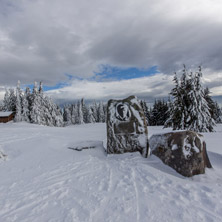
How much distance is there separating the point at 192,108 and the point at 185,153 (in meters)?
11.1

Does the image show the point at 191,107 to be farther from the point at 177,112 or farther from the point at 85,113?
the point at 85,113

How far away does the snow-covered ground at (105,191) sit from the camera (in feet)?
7.96

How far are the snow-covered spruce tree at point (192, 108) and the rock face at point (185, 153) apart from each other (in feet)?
33.4

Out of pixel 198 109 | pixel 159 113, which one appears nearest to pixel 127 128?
pixel 198 109

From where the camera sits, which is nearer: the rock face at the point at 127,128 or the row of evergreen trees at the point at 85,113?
the rock face at the point at 127,128

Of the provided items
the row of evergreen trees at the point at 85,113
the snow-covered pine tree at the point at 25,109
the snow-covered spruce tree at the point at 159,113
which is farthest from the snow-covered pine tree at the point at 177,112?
the row of evergreen trees at the point at 85,113

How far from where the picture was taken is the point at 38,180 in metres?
3.86

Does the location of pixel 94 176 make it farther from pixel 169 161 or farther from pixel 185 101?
pixel 185 101

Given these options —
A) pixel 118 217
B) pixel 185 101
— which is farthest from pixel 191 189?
pixel 185 101

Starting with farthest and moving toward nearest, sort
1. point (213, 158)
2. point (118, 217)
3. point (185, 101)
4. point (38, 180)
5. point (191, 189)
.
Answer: point (185, 101) → point (213, 158) → point (38, 180) → point (191, 189) → point (118, 217)

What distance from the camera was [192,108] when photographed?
13602 millimetres

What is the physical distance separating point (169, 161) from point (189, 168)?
0.60 metres

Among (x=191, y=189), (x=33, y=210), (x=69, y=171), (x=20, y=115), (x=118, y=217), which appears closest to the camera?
(x=118, y=217)

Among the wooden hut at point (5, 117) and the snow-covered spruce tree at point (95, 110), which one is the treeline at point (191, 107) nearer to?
the wooden hut at point (5, 117)
